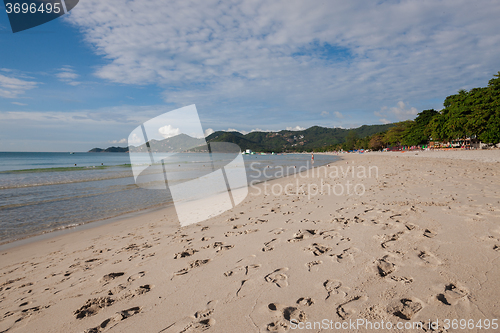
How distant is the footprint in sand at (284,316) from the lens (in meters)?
2.13

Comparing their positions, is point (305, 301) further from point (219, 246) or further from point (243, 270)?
point (219, 246)

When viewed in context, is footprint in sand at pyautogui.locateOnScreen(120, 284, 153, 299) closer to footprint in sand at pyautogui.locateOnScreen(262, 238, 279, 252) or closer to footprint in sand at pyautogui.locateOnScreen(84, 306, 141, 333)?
footprint in sand at pyautogui.locateOnScreen(84, 306, 141, 333)

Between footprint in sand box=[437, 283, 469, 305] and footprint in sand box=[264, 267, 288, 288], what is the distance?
1.63 metres

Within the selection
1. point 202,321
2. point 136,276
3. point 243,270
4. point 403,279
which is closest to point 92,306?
point 136,276

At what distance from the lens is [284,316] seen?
7.48ft

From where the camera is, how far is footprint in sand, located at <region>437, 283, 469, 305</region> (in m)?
2.22

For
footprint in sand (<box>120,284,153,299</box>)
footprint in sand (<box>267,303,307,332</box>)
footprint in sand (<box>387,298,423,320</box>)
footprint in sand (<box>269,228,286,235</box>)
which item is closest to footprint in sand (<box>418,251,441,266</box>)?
footprint in sand (<box>387,298,423,320</box>)

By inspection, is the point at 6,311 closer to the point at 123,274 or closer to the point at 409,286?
the point at 123,274

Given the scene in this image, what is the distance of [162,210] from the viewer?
9.58 metres

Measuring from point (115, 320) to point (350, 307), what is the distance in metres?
2.58

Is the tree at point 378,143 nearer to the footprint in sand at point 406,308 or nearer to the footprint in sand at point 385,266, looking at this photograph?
the footprint in sand at point 385,266

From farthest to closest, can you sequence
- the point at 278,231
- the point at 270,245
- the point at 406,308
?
the point at 278,231 < the point at 270,245 < the point at 406,308

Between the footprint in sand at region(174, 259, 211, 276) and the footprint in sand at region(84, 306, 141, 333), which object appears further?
the footprint in sand at region(174, 259, 211, 276)

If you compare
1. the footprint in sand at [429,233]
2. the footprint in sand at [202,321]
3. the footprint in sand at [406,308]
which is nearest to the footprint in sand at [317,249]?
the footprint in sand at [406,308]
